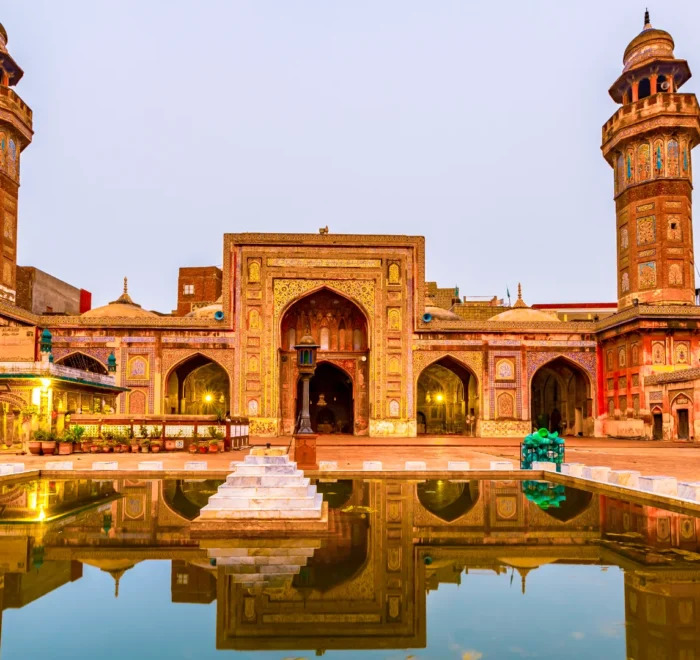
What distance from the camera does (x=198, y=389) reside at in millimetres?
35625

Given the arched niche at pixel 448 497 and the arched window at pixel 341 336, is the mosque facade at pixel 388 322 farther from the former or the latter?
the arched niche at pixel 448 497

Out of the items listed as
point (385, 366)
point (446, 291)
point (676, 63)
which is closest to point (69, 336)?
point (385, 366)

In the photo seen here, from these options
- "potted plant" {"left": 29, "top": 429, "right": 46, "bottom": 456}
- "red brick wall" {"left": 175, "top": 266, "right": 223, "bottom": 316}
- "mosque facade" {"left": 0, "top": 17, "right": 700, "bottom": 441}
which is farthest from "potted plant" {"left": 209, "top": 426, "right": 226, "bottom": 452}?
Answer: "red brick wall" {"left": 175, "top": 266, "right": 223, "bottom": 316}

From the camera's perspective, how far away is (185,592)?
5312 mm

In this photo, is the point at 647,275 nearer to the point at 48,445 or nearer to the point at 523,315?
the point at 523,315

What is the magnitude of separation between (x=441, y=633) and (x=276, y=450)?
407 cm

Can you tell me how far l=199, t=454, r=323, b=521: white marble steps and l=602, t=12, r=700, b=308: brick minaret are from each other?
22.5 meters

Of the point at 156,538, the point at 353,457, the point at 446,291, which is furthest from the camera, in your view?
the point at 446,291

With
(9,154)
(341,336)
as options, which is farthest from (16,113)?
(341,336)

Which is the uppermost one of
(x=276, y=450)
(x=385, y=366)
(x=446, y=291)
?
(x=446, y=291)

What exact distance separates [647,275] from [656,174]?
4.01 m

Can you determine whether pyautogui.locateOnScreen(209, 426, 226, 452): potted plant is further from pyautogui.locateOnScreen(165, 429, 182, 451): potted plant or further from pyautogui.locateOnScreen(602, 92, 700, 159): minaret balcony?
pyautogui.locateOnScreen(602, 92, 700, 159): minaret balcony

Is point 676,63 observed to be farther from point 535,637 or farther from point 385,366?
point 535,637

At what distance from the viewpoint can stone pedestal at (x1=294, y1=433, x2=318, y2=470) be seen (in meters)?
13.2
